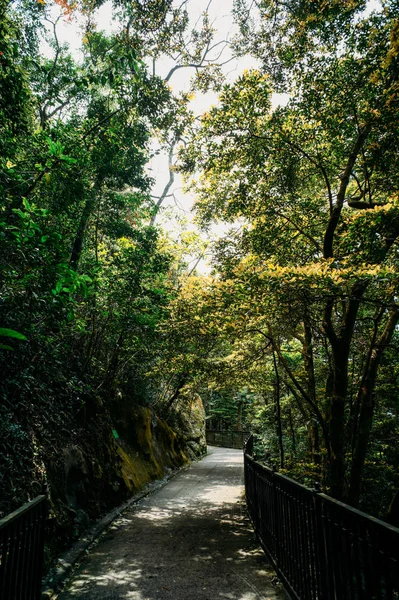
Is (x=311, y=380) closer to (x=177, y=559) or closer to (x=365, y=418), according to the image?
(x=365, y=418)

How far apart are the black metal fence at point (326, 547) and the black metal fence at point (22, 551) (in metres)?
2.43

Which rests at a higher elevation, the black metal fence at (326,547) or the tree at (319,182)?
the tree at (319,182)

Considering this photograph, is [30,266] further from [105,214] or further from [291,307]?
[105,214]

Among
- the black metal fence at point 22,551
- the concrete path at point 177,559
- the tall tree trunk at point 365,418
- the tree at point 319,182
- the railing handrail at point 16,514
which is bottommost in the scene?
the concrete path at point 177,559

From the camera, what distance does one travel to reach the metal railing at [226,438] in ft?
107

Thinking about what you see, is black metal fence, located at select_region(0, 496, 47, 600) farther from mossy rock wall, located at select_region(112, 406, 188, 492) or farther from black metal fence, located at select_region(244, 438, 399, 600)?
mossy rock wall, located at select_region(112, 406, 188, 492)

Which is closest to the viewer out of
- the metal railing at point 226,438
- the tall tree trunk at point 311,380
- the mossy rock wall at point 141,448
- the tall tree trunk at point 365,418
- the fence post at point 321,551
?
the fence post at point 321,551

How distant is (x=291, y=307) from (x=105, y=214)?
7.26 m

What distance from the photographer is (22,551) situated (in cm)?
269

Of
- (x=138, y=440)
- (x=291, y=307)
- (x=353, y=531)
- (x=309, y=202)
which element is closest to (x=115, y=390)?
(x=138, y=440)

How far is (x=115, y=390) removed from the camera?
10.8m

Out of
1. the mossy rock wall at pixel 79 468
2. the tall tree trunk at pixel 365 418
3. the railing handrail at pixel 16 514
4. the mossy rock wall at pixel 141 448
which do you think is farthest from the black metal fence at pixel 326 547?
the mossy rock wall at pixel 141 448

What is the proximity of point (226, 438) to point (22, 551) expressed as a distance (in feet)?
111

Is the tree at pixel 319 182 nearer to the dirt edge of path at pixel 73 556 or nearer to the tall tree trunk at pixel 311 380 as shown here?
the tall tree trunk at pixel 311 380
